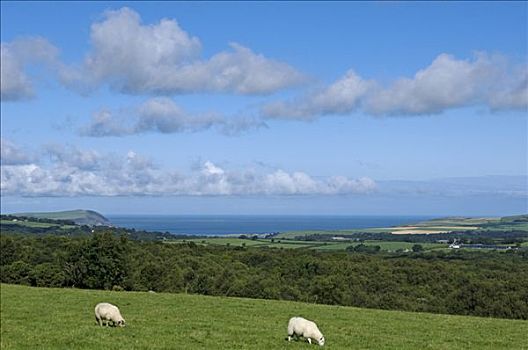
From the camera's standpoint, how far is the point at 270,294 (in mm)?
64438

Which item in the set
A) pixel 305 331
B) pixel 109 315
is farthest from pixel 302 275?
pixel 305 331

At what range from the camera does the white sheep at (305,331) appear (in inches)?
800

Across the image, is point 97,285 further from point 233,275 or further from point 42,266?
point 233,275

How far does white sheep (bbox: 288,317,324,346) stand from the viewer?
66.6 feet

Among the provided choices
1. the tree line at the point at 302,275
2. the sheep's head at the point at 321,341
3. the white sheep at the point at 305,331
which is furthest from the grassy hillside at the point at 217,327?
the tree line at the point at 302,275

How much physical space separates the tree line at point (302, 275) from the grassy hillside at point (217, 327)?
26.4 m

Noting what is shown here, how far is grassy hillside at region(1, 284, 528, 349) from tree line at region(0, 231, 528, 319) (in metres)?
26.4

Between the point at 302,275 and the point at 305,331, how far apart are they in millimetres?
58193

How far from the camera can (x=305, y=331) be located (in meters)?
20.5

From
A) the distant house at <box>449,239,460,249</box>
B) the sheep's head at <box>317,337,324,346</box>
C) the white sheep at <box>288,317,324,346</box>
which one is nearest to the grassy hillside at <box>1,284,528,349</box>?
the sheep's head at <box>317,337,324,346</box>

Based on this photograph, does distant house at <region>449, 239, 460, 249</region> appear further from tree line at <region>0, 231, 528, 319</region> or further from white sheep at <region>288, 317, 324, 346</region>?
white sheep at <region>288, 317, 324, 346</region>

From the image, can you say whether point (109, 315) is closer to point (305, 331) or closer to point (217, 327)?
point (217, 327)

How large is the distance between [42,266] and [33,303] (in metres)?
38.4

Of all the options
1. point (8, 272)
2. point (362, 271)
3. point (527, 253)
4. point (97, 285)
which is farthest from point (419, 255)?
point (8, 272)
